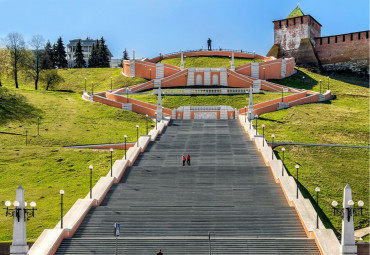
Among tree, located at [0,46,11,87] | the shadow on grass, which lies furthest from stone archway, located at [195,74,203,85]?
tree, located at [0,46,11,87]

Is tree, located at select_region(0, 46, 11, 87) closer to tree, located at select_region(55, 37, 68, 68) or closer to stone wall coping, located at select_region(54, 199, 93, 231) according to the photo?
tree, located at select_region(55, 37, 68, 68)

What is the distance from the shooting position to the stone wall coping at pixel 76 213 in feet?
80.3

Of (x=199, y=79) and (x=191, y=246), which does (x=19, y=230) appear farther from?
(x=199, y=79)

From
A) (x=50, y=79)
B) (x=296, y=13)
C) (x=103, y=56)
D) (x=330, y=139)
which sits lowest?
(x=330, y=139)

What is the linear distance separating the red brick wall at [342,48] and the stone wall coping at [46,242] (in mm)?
65640

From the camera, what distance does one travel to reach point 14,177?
1309 inches

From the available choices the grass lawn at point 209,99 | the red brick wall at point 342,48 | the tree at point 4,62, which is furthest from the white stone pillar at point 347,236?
the red brick wall at point 342,48

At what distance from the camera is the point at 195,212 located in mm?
26422

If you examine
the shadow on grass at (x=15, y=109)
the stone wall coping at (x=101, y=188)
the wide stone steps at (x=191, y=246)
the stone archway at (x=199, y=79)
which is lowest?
the wide stone steps at (x=191, y=246)

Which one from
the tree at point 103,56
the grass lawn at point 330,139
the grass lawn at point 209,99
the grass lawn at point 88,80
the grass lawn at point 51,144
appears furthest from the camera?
the tree at point 103,56

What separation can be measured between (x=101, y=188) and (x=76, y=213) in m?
3.42

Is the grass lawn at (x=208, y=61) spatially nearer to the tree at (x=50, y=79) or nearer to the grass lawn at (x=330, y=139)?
the grass lawn at (x=330, y=139)

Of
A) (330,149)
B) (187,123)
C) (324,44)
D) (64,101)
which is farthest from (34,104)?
(324,44)

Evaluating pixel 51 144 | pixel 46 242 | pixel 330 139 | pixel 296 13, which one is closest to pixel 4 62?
pixel 51 144
